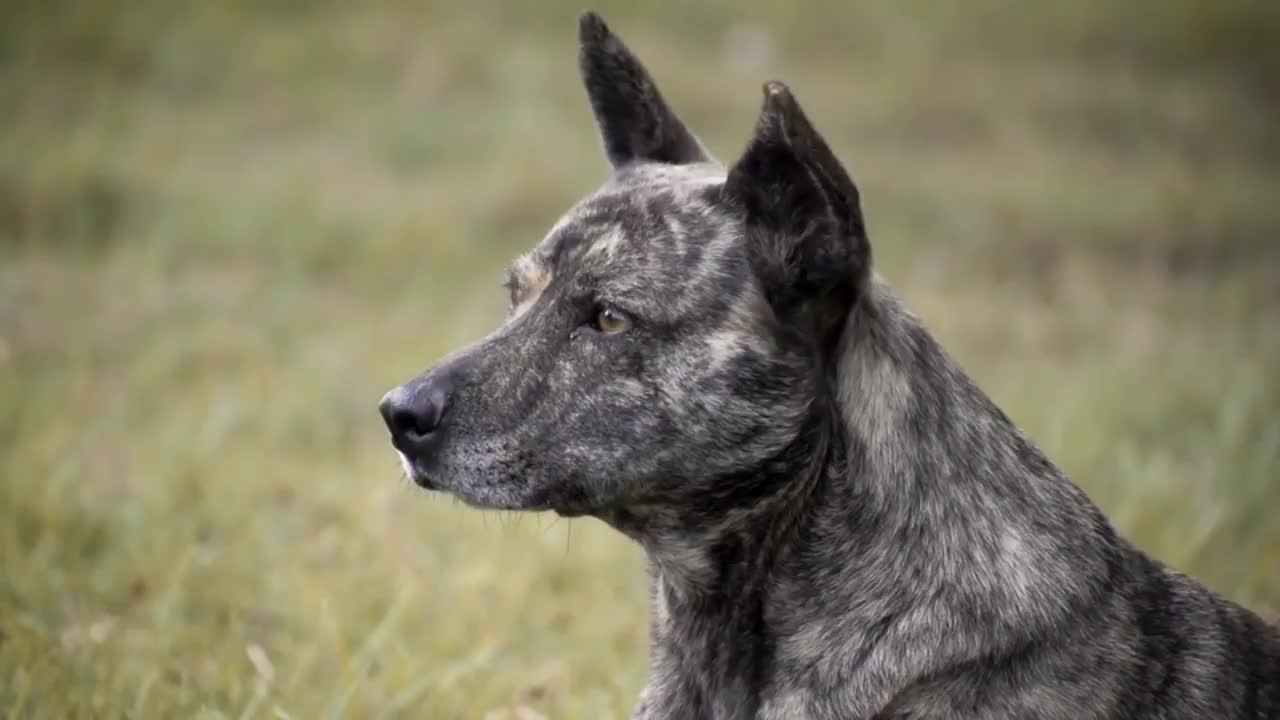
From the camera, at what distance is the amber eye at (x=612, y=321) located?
3152mm

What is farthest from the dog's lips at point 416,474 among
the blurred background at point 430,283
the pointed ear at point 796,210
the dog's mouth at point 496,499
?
the pointed ear at point 796,210

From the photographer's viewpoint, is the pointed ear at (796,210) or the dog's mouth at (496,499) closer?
the pointed ear at (796,210)

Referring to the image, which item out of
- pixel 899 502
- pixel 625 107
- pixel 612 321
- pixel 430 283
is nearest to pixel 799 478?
pixel 899 502

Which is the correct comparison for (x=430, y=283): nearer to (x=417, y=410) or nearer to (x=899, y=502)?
(x=417, y=410)

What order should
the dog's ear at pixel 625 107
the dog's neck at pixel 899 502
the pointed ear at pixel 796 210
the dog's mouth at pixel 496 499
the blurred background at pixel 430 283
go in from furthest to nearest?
the blurred background at pixel 430 283 → the dog's ear at pixel 625 107 → the dog's mouth at pixel 496 499 → the dog's neck at pixel 899 502 → the pointed ear at pixel 796 210

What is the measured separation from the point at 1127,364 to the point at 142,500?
569 centimetres

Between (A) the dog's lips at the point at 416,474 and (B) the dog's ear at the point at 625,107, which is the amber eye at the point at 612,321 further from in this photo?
(B) the dog's ear at the point at 625,107

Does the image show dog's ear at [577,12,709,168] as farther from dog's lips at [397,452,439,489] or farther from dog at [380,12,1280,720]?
dog's lips at [397,452,439,489]

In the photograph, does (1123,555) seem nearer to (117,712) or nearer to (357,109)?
(117,712)

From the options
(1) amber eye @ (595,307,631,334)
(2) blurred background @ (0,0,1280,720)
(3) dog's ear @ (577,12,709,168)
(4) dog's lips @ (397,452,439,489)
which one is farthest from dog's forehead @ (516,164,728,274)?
(2) blurred background @ (0,0,1280,720)

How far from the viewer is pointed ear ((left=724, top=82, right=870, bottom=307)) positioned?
9.39 feet

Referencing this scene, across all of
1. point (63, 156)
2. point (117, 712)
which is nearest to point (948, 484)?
point (117, 712)

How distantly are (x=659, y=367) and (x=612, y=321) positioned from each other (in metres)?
0.16

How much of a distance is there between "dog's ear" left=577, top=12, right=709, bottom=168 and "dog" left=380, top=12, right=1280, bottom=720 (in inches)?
21.4
